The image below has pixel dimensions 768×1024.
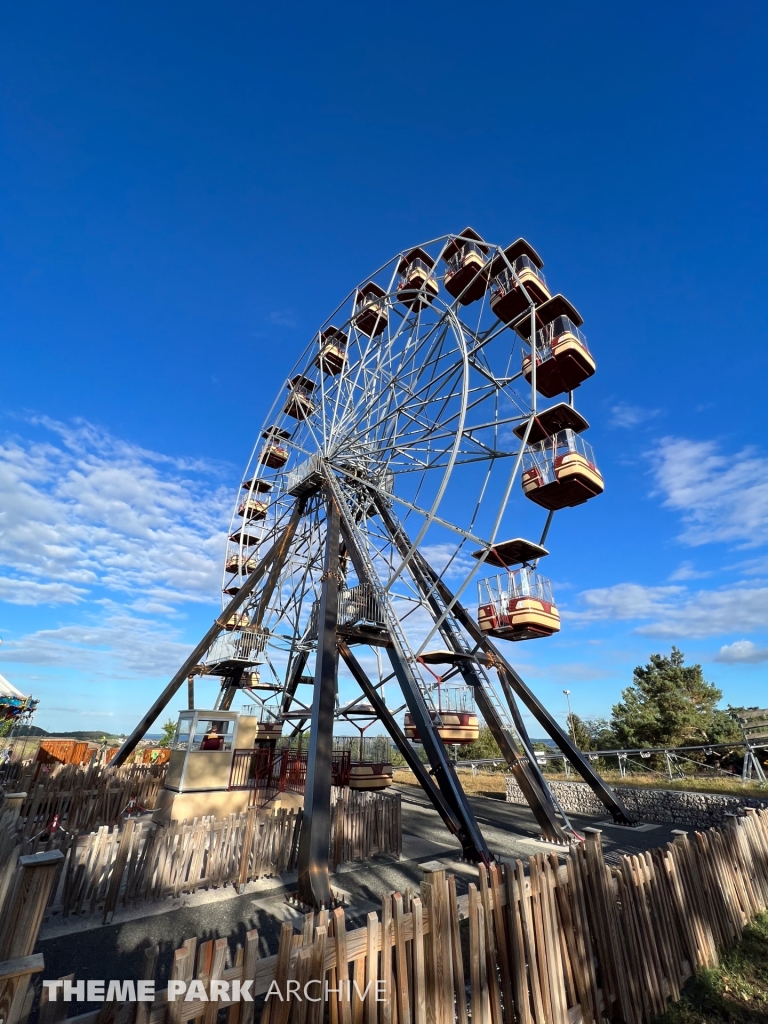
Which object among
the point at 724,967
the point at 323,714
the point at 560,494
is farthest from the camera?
the point at 560,494

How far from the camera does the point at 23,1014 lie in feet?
8.28

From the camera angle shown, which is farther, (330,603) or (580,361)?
(580,361)

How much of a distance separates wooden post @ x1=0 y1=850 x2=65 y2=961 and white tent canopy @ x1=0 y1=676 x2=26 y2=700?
1517 inches

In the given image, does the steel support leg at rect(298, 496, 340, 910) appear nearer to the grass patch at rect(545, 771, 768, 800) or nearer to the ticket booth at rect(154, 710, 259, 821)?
the ticket booth at rect(154, 710, 259, 821)

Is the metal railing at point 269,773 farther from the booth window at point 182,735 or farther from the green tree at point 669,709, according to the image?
the green tree at point 669,709

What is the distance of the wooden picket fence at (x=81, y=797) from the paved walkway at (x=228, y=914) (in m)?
2.87

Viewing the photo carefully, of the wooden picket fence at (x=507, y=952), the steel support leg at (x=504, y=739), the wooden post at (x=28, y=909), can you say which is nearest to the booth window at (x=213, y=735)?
the steel support leg at (x=504, y=739)

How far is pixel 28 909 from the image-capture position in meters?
2.54

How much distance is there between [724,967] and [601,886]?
208 cm

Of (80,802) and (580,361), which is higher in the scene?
(580,361)

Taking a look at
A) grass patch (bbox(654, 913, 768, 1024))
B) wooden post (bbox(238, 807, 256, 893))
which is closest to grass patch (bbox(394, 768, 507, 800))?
wooden post (bbox(238, 807, 256, 893))

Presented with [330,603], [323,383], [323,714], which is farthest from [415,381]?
[323,714]

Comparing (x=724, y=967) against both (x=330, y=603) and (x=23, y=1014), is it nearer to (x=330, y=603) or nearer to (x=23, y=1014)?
(x=23, y=1014)

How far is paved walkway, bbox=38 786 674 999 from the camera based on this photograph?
5.43 m
